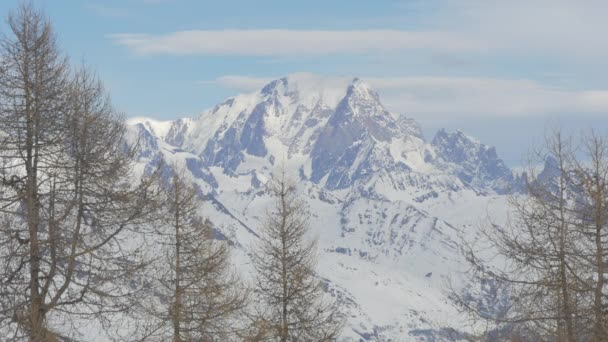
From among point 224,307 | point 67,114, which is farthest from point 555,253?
point 67,114

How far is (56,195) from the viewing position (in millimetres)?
19469

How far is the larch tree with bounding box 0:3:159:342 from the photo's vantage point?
18.9m

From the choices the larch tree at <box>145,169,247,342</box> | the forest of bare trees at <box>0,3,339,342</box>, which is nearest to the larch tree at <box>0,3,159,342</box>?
the forest of bare trees at <box>0,3,339,342</box>

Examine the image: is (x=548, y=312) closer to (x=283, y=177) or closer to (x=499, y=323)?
(x=499, y=323)

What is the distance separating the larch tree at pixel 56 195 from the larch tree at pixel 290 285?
32.3 feet

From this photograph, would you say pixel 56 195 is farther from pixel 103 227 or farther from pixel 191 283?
pixel 191 283

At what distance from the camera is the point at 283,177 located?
33906 millimetres

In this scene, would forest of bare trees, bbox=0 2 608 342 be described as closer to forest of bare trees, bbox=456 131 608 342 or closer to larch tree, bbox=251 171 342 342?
forest of bare trees, bbox=456 131 608 342

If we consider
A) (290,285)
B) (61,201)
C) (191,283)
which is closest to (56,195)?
(61,201)

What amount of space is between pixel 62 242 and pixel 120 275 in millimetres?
1511

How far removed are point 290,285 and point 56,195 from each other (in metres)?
12.5

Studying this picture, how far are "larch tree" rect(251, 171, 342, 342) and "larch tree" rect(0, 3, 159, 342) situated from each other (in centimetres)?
983

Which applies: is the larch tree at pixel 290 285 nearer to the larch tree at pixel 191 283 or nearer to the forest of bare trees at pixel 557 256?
the larch tree at pixel 191 283

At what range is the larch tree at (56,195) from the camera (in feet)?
62.0
